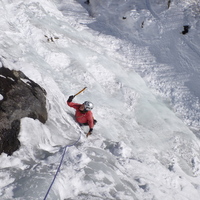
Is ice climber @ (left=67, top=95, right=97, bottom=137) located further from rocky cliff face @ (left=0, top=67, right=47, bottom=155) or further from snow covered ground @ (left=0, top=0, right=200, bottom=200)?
rocky cliff face @ (left=0, top=67, right=47, bottom=155)

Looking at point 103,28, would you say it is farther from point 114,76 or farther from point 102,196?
point 102,196

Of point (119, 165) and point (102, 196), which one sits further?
point (119, 165)

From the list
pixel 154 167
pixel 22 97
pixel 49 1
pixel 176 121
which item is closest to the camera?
pixel 22 97

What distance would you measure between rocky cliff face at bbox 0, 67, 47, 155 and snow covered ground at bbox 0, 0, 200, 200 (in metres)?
0.15

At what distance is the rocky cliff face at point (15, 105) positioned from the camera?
383cm

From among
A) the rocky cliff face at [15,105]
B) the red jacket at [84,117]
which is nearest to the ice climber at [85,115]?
the red jacket at [84,117]

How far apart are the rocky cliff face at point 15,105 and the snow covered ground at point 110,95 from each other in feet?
0.50

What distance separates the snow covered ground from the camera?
3.91 meters

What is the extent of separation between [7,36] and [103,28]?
479cm

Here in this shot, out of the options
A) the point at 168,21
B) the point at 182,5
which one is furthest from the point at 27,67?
the point at 182,5

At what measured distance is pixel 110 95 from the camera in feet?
25.7

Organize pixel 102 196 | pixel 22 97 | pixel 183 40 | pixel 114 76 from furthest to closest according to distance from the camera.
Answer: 1. pixel 183 40
2. pixel 114 76
3. pixel 22 97
4. pixel 102 196

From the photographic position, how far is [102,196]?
12.0ft

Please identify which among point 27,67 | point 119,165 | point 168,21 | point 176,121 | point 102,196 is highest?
point 168,21
